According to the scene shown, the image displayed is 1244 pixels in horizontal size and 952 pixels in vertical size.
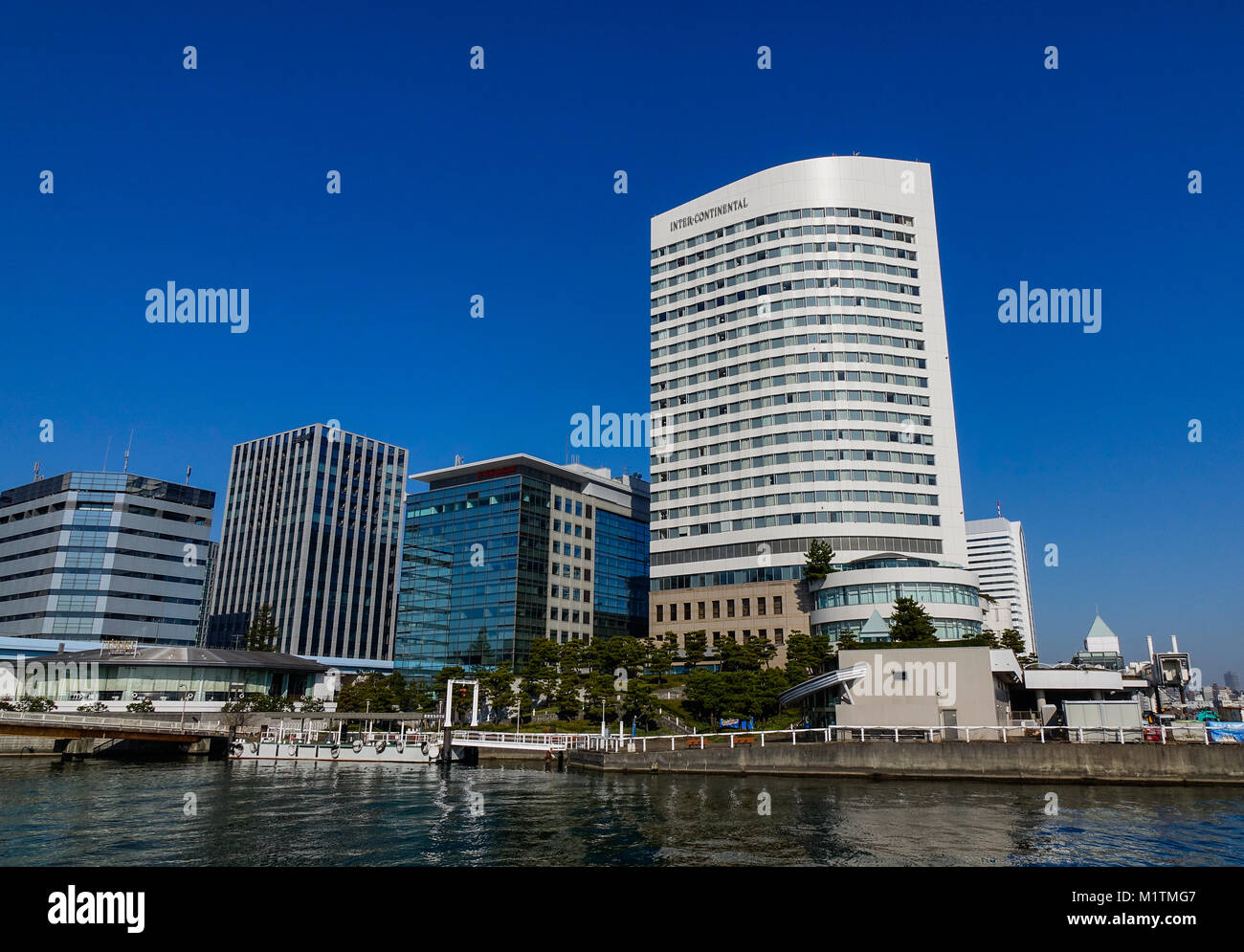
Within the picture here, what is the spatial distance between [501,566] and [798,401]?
171 feet

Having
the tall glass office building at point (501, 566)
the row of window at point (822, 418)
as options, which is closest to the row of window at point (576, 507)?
the tall glass office building at point (501, 566)

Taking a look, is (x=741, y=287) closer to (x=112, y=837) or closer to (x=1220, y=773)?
(x=1220, y=773)

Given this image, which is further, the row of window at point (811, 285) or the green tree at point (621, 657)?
the row of window at point (811, 285)

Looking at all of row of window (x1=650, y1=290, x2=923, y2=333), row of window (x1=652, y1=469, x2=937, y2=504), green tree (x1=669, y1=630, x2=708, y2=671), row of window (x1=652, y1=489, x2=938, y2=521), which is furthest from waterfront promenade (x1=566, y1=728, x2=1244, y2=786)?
row of window (x1=650, y1=290, x2=923, y2=333)

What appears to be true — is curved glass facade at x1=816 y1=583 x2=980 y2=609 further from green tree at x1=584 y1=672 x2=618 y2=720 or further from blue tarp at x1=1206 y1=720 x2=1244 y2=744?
blue tarp at x1=1206 y1=720 x2=1244 y2=744

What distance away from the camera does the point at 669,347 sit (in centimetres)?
12938

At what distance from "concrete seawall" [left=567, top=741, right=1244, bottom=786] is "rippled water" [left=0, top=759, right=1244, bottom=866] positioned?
1944mm

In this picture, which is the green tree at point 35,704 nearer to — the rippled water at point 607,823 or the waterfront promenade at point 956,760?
the rippled water at point 607,823

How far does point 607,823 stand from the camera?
121ft

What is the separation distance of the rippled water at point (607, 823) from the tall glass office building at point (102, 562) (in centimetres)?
9835

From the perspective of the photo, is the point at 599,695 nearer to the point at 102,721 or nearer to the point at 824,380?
the point at 102,721

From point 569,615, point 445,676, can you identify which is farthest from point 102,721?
point 569,615

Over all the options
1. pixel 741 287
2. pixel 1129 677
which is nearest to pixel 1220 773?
pixel 1129 677

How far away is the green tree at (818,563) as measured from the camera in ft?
340
